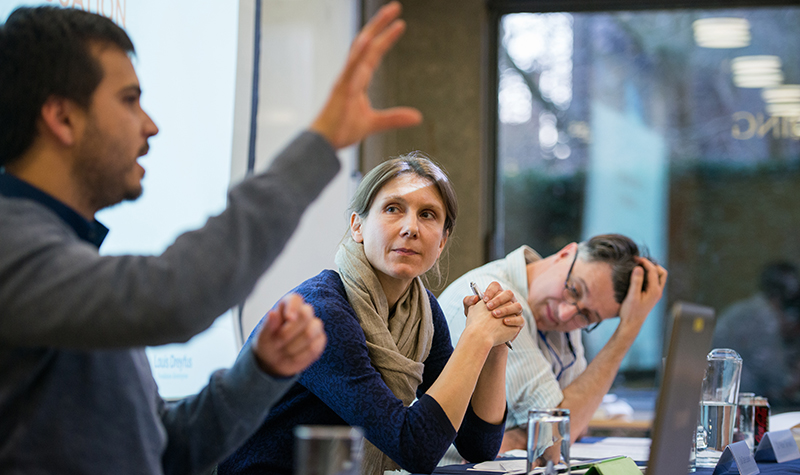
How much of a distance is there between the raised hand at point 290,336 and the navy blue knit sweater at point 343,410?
463mm

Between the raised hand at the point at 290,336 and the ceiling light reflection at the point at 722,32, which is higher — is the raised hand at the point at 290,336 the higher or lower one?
the lower one

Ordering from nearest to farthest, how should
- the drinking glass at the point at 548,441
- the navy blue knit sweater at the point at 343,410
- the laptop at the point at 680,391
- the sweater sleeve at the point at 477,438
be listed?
the laptop at the point at 680,391 → the drinking glass at the point at 548,441 → the navy blue knit sweater at the point at 343,410 → the sweater sleeve at the point at 477,438

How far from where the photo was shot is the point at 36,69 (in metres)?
0.73

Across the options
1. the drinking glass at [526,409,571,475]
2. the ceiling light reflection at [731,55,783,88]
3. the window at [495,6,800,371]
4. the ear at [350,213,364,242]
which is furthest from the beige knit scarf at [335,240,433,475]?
the ceiling light reflection at [731,55,783,88]

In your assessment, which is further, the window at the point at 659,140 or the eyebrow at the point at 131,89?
the window at the point at 659,140

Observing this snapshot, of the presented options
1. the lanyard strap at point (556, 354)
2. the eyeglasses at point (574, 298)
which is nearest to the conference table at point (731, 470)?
the eyeglasses at point (574, 298)

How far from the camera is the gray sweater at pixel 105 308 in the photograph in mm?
626

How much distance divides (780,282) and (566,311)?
2.23m

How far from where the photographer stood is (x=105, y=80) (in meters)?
0.76

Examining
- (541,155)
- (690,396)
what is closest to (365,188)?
(690,396)

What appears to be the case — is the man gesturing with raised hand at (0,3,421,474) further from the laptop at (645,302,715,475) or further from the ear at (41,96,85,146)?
the laptop at (645,302,715,475)

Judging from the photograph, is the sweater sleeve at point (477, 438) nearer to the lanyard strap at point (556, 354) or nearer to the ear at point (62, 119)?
the lanyard strap at point (556, 354)

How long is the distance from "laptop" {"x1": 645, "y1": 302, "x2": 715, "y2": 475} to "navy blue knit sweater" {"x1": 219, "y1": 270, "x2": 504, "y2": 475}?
433 mm

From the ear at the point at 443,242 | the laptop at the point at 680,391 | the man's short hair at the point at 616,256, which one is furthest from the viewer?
the man's short hair at the point at 616,256
